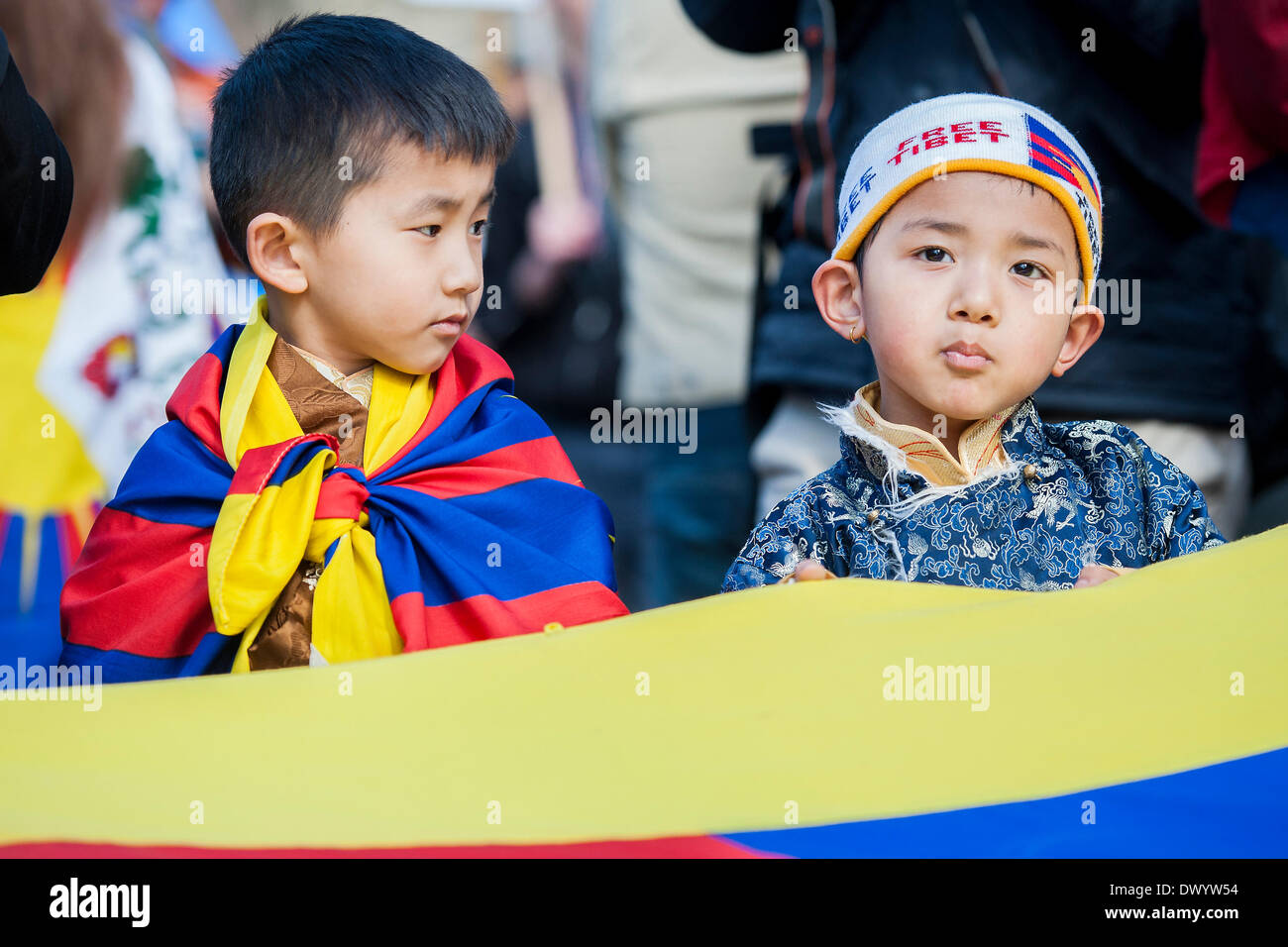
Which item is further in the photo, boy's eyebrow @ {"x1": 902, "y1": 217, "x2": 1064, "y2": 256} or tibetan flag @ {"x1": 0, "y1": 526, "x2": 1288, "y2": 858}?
boy's eyebrow @ {"x1": 902, "y1": 217, "x2": 1064, "y2": 256}

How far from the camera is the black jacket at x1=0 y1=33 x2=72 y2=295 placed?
204 cm

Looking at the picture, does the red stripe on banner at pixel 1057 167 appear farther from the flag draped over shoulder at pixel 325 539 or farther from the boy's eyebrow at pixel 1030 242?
the flag draped over shoulder at pixel 325 539

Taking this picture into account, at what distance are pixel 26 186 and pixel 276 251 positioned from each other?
37cm

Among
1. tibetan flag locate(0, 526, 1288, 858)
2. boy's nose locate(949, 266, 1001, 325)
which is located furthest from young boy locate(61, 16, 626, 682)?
boy's nose locate(949, 266, 1001, 325)

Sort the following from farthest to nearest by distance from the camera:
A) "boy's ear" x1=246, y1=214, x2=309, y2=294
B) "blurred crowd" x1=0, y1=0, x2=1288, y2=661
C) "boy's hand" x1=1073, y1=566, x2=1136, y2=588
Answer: "blurred crowd" x1=0, y1=0, x2=1288, y2=661 < "boy's ear" x1=246, y1=214, x2=309, y2=294 < "boy's hand" x1=1073, y1=566, x2=1136, y2=588

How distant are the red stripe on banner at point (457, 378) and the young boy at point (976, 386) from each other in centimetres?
49

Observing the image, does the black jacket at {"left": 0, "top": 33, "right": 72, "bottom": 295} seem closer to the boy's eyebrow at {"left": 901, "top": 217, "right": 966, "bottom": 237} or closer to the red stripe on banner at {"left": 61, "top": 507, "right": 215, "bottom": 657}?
the red stripe on banner at {"left": 61, "top": 507, "right": 215, "bottom": 657}

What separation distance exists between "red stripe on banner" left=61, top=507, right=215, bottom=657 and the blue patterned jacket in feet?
2.45

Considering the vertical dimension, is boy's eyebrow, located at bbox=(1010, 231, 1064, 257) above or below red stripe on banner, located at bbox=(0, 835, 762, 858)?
above

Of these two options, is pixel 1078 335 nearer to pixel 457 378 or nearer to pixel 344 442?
pixel 457 378

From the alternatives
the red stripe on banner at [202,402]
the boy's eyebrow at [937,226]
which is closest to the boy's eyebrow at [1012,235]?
the boy's eyebrow at [937,226]
